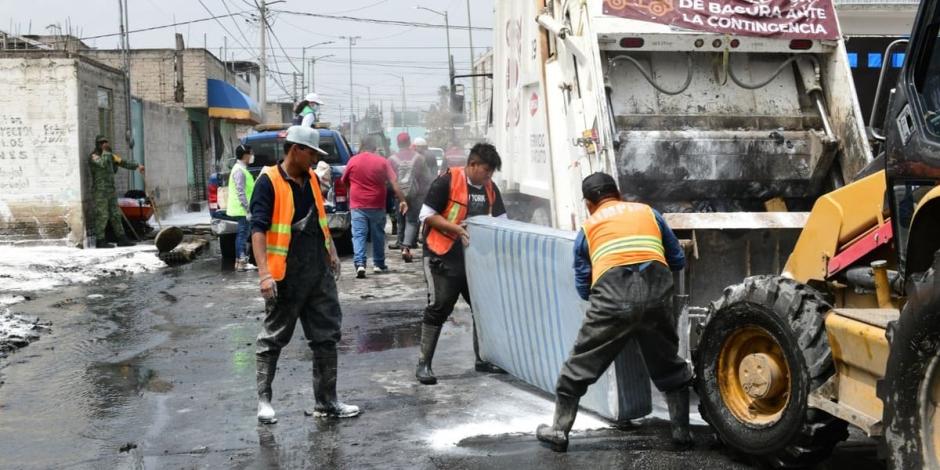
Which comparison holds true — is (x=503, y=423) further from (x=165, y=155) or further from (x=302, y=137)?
(x=165, y=155)

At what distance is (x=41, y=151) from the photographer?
15.8 metres

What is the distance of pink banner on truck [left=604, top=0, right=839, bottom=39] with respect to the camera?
7.66m

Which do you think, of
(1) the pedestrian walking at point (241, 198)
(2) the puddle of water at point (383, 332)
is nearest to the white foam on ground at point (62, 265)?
(1) the pedestrian walking at point (241, 198)

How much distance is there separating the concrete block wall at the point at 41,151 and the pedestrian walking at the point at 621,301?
40.7 ft

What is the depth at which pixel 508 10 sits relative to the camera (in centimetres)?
1088

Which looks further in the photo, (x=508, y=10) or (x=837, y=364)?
(x=508, y=10)

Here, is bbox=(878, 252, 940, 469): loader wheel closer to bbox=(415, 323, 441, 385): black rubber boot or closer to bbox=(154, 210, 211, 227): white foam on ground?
bbox=(415, 323, 441, 385): black rubber boot

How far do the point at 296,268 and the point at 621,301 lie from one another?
75.8 inches

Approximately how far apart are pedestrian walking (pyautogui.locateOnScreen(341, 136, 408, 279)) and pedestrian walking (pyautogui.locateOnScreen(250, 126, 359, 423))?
261 inches

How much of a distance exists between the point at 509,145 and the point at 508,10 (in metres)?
1.38

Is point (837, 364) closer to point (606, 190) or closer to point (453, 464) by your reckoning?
point (606, 190)

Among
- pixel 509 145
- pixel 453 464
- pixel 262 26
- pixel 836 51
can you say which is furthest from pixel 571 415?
pixel 262 26

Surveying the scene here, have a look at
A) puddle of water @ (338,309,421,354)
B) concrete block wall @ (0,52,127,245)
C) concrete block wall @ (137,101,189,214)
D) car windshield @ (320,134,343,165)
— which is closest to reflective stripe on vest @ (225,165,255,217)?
car windshield @ (320,134,343,165)

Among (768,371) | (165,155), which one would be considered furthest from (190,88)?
(768,371)
